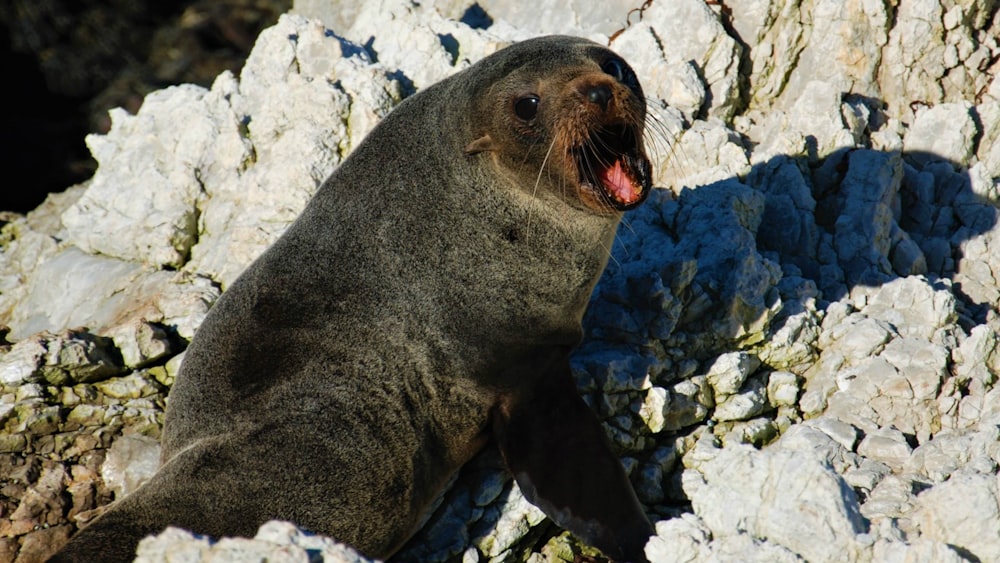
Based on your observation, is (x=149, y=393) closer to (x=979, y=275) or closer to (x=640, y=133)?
(x=640, y=133)

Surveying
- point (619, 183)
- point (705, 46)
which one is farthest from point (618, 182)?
point (705, 46)

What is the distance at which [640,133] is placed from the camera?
215 inches

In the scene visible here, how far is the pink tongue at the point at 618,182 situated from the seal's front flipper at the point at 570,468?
39.4 inches

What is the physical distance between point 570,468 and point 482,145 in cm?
175

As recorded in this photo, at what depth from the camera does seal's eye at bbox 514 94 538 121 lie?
542 centimetres

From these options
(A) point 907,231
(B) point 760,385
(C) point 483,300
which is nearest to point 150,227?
(C) point 483,300

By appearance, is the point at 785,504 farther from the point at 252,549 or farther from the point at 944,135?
the point at 944,135

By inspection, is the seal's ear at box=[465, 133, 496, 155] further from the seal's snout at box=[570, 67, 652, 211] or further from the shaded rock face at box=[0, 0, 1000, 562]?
the shaded rock face at box=[0, 0, 1000, 562]

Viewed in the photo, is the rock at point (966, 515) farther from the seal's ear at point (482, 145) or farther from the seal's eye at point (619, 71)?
the seal's ear at point (482, 145)

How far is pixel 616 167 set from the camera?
18.1 ft

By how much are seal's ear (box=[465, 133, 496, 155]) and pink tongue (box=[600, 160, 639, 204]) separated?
Answer: 613 mm

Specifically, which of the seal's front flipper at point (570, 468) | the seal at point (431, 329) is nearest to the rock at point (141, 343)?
the seal at point (431, 329)

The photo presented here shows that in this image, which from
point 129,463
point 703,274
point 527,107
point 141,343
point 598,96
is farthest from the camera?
point 141,343

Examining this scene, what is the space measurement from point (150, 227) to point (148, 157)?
71 cm
